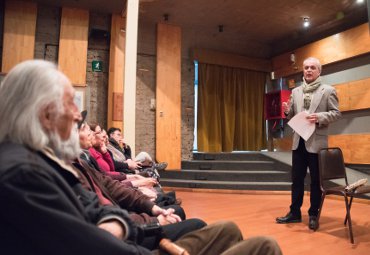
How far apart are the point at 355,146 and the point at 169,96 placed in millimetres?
3689

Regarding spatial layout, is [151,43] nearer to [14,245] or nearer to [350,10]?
[350,10]

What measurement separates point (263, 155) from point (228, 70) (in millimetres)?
2485

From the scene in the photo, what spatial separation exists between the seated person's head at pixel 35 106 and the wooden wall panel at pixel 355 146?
5.66 metres

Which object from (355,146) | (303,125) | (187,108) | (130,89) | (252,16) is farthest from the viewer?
(187,108)

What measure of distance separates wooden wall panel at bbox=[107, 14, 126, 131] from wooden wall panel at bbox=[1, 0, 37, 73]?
→ 1392 mm

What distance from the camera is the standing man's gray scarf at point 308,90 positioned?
9.49 ft

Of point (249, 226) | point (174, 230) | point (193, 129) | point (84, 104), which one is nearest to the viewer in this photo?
point (174, 230)

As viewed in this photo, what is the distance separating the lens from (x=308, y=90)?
2938mm

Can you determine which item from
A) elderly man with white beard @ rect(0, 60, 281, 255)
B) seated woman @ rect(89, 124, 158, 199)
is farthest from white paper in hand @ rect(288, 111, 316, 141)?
elderly man with white beard @ rect(0, 60, 281, 255)

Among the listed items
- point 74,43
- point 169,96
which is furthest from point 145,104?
point 74,43

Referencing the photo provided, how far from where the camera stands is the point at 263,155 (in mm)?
6078

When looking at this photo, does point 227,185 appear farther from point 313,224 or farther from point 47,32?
point 47,32

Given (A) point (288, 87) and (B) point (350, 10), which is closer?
(B) point (350, 10)

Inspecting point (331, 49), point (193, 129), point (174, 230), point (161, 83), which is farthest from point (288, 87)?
point (174, 230)
